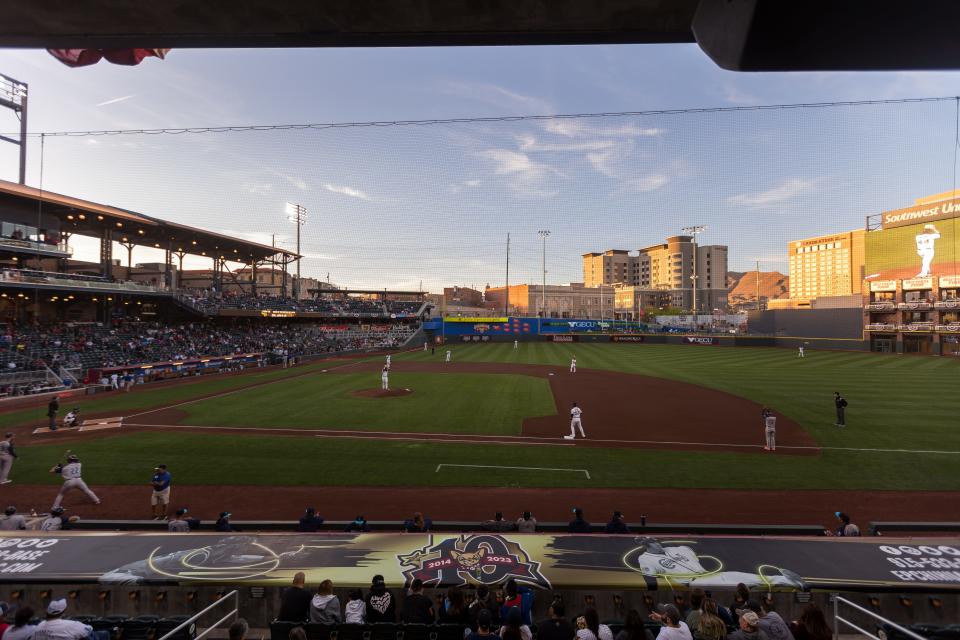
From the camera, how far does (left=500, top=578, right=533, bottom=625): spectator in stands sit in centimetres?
542

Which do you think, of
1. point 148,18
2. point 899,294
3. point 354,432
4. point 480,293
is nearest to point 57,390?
point 354,432

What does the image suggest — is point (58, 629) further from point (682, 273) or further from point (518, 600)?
point (682, 273)

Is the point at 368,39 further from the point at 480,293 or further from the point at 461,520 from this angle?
the point at 480,293

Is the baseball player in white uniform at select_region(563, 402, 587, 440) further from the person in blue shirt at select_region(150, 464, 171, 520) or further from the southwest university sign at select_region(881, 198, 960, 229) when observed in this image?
the southwest university sign at select_region(881, 198, 960, 229)

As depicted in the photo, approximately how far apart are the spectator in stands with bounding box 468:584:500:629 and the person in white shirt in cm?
436

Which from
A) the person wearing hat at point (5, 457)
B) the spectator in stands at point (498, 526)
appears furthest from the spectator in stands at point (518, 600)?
the person wearing hat at point (5, 457)

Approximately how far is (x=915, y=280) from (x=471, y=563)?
6666 cm

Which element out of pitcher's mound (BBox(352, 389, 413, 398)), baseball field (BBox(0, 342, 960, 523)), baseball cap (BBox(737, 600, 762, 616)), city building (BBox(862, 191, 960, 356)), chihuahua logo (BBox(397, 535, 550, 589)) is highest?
city building (BBox(862, 191, 960, 356))

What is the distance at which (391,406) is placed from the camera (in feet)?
71.7

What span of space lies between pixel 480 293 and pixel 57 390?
5065 inches

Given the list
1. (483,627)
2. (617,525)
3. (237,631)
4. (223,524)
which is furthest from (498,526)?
(223,524)

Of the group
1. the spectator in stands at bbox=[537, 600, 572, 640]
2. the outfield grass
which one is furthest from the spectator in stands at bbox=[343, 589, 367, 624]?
the outfield grass

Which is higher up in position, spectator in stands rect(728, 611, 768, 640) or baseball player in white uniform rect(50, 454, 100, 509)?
spectator in stands rect(728, 611, 768, 640)

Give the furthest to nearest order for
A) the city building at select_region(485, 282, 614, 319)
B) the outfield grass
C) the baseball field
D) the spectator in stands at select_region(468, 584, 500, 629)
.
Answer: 1. the city building at select_region(485, 282, 614, 319)
2. the outfield grass
3. the baseball field
4. the spectator in stands at select_region(468, 584, 500, 629)
